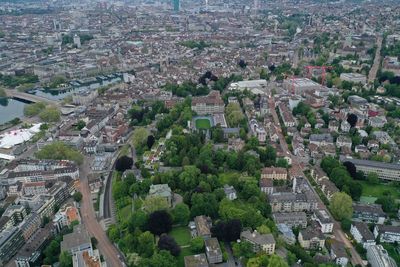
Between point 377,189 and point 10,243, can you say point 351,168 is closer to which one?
point 377,189

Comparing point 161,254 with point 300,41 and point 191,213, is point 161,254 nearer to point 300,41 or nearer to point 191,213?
point 191,213

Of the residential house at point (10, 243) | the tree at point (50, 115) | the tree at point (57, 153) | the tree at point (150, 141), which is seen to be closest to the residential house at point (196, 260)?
the residential house at point (10, 243)

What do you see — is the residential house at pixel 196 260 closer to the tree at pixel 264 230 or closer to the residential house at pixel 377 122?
the tree at pixel 264 230

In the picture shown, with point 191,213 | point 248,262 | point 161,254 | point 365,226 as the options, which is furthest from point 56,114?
point 365,226

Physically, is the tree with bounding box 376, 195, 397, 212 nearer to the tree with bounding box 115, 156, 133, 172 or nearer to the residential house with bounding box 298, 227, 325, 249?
the residential house with bounding box 298, 227, 325, 249

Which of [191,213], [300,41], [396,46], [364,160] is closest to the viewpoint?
[191,213]

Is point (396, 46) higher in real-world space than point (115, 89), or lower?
higher

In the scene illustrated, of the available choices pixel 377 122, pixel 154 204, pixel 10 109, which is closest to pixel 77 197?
pixel 154 204
